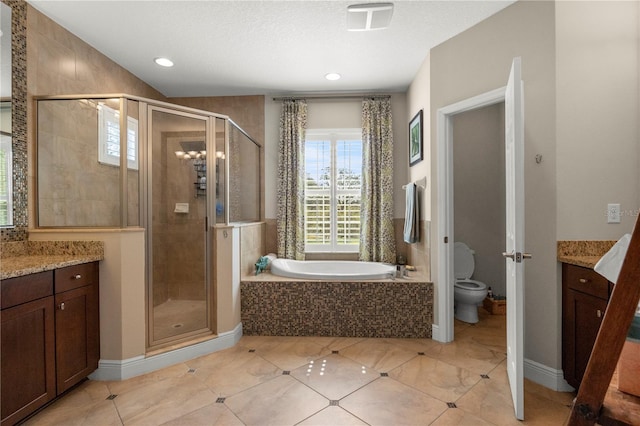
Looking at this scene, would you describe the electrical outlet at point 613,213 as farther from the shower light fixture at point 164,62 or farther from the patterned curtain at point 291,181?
the shower light fixture at point 164,62

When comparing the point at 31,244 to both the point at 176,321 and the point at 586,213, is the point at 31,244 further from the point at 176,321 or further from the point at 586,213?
the point at 586,213

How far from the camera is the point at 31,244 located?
1968 millimetres

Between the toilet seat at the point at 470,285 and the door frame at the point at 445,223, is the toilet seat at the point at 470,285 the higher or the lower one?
the lower one

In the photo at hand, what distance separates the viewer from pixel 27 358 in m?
1.54

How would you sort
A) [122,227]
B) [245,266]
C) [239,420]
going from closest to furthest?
[239,420], [122,227], [245,266]

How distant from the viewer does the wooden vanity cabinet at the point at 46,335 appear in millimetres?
1458

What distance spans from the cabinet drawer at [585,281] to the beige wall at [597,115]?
0.83ft

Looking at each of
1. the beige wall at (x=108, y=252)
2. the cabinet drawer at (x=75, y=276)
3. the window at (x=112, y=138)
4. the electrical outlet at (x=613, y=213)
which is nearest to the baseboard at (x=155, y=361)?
the beige wall at (x=108, y=252)

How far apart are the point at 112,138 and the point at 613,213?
11.7ft

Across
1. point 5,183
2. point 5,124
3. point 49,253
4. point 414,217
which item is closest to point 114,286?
point 49,253

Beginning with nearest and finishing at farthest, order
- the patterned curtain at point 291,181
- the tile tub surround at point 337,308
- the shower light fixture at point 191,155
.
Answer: the shower light fixture at point 191,155 < the tile tub surround at point 337,308 < the patterned curtain at point 291,181

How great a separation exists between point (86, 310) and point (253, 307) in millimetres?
1261

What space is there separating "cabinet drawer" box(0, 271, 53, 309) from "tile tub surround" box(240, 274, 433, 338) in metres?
1.39

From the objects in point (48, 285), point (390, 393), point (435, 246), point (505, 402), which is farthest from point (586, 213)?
point (48, 285)
